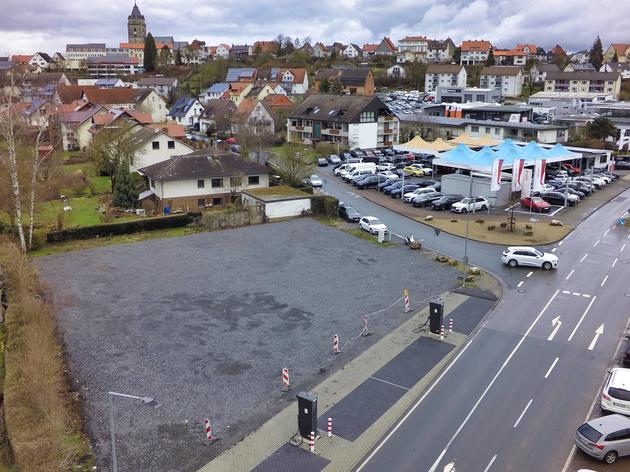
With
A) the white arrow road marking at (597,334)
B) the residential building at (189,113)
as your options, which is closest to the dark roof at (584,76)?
the residential building at (189,113)

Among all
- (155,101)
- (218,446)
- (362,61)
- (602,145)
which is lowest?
(218,446)

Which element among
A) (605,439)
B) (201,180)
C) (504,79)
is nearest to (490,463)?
(605,439)

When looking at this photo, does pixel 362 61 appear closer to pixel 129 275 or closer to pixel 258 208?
pixel 258 208

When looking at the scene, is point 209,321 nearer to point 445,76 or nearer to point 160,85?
point 160,85

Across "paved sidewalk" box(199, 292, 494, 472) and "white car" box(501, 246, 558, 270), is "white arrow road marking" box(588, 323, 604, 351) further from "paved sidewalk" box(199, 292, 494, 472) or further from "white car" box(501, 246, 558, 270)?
"white car" box(501, 246, 558, 270)

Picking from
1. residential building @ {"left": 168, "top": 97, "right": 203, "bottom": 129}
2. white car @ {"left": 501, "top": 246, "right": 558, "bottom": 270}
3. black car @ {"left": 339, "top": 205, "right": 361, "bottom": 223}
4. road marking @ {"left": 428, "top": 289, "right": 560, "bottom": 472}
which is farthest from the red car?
residential building @ {"left": 168, "top": 97, "right": 203, "bottom": 129}

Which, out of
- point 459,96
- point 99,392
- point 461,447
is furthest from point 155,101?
point 461,447

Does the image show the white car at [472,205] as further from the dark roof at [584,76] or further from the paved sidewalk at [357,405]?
the dark roof at [584,76]

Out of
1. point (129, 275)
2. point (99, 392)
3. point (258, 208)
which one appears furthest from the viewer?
point (258, 208)
